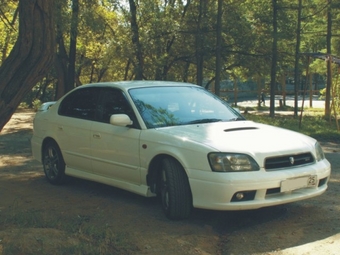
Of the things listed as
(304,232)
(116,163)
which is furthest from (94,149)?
(304,232)

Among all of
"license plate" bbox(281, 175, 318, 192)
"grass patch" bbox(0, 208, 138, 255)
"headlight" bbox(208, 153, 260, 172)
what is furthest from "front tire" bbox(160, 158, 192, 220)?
"license plate" bbox(281, 175, 318, 192)

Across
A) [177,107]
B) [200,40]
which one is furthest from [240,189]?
[200,40]

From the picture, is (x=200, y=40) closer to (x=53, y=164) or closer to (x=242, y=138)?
(x=53, y=164)

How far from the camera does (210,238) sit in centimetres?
530

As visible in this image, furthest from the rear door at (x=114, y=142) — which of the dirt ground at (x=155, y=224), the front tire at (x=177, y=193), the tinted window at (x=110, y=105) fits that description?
the front tire at (x=177, y=193)

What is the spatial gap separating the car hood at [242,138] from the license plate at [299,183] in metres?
0.30

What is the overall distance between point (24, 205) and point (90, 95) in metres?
1.82

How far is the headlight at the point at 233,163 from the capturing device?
17.8ft

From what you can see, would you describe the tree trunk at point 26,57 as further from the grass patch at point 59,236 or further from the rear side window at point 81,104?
the rear side window at point 81,104

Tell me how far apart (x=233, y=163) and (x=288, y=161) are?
0.64m

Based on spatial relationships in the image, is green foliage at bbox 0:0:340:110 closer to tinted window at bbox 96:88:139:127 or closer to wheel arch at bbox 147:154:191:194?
tinted window at bbox 96:88:139:127

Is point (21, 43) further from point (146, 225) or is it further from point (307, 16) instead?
point (307, 16)

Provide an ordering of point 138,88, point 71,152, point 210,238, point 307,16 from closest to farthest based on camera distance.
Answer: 1. point 210,238
2. point 138,88
3. point 71,152
4. point 307,16

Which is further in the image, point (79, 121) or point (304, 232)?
point (79, 121)
